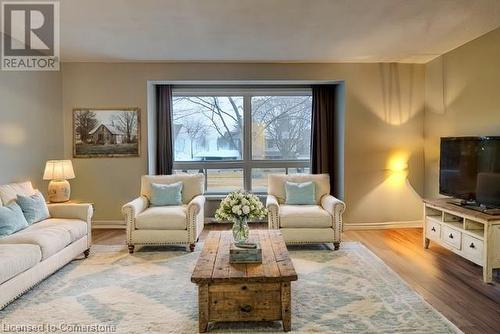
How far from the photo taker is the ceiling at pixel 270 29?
3.47 m

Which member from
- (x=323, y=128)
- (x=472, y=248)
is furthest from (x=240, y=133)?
(x=472, y=248)

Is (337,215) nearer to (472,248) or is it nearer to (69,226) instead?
(472,248)

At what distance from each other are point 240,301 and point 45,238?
209 centimetres

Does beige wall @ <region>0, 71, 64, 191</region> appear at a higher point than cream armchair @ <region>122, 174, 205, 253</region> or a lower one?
higher

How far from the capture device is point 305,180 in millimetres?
5270

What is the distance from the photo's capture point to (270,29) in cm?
416

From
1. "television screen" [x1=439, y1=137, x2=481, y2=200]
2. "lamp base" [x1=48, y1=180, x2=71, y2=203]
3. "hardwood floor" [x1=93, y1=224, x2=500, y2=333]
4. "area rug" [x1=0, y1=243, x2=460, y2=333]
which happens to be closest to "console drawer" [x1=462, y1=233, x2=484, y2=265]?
"hardwood floor" [x1=93, y1=224, x2=500, y2=333]

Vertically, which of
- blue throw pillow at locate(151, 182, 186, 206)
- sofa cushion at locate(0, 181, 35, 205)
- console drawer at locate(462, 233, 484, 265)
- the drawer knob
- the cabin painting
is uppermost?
the cabin painting

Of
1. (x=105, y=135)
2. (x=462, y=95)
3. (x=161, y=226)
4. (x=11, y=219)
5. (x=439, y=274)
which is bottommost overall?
(x=439, y=274)

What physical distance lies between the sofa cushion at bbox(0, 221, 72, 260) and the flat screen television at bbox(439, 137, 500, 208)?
449 cm

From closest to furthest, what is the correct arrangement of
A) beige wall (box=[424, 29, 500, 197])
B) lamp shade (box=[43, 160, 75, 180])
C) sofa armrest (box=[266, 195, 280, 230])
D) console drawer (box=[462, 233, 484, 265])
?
console drawer (box=[462, 233, 484, 265])
beige wall (box=[424, 29, 500, 197])
sofa armrest (box=[266, 195, 280, 230])
lamp shade (box=[43, 160, 75, 180])

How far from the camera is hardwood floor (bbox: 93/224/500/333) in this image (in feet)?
9.40

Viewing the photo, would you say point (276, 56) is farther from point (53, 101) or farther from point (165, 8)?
point (53, 101)

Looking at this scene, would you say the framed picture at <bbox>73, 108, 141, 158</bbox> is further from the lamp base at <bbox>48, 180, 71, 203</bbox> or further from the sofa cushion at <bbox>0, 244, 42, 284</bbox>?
the sofa cushion at <bbox>0, 244, 42, 284</bbox>
